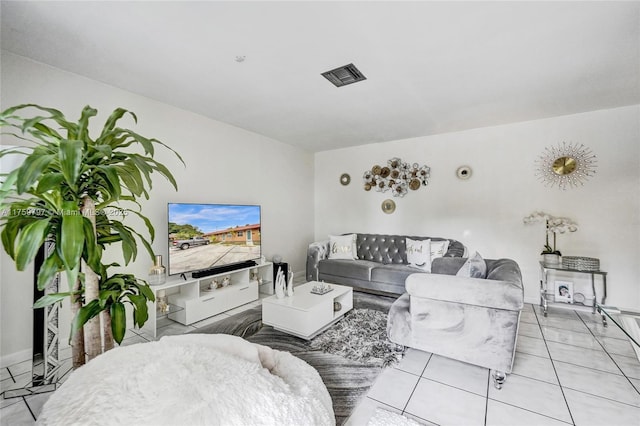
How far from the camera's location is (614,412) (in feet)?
5.61

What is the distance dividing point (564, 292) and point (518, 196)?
4.29ft

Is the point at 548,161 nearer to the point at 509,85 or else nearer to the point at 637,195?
the point at 637,195

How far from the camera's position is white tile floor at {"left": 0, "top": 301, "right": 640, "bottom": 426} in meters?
1.68

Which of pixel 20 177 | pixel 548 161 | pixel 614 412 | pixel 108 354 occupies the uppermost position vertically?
pixel 548 161

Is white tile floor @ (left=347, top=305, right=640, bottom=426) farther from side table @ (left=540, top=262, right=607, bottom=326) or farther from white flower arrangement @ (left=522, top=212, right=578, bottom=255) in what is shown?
white flower arrangement @ (left=522, top=212, right=578, bottom=255)

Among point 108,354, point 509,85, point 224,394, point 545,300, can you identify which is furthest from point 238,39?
point 545,300

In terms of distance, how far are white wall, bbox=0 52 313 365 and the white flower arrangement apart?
360cm

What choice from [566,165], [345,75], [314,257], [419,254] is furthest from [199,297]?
A: [566,165]

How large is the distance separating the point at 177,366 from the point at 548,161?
4.61 metres

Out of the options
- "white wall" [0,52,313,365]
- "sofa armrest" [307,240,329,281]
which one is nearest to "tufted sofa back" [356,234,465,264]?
"sofa armrest" [307,240,329,281]

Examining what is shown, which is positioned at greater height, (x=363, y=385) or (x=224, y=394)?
(x=224, y=394)

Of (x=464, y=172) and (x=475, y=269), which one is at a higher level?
(x=464, y=172)

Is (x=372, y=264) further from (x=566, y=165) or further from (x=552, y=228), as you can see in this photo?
(x=566, y=165)

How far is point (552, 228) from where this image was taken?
3.47 metres
